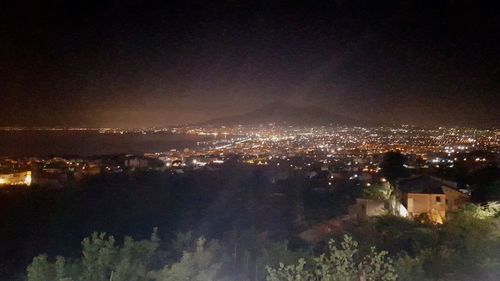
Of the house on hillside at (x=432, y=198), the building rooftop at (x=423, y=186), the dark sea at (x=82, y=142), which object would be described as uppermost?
the dark sea at (x=82, y=142)

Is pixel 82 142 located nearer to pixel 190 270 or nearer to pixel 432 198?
pixel 432 198

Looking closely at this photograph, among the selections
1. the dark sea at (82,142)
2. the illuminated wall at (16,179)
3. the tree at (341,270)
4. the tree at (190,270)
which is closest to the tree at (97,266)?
the tree at (190,270)

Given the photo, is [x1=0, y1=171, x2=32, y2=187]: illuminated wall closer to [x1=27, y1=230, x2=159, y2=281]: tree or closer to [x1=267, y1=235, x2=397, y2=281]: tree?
[x1=27, y1=230, x2=159, y2=281]: tree

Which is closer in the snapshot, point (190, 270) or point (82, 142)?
point (190, 270)

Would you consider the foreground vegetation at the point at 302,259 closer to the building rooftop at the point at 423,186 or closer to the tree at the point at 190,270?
the tree at the point at 190,270

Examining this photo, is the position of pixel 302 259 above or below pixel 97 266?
above

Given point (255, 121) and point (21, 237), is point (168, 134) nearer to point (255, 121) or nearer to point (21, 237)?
point (255, 121)

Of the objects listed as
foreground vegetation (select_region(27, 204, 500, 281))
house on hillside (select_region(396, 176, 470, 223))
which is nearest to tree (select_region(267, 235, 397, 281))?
foreground vegetation (select_region(27, 204, 500, 281))

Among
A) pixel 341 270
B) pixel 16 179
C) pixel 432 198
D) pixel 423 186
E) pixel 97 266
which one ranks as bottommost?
pixel 432 198

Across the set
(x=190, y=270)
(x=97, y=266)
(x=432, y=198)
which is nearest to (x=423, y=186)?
(x=432, y=198)
